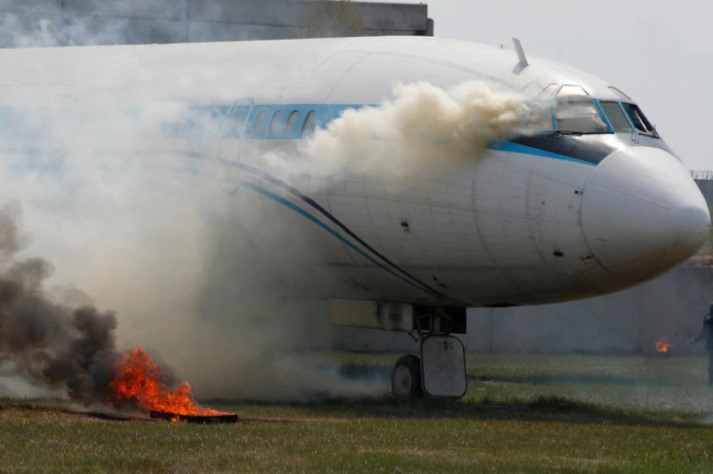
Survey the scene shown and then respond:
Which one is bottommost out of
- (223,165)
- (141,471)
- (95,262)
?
(141,471)

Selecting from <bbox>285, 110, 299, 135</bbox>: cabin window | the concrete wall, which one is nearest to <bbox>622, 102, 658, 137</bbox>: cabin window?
<bbox>285, 110, 299, 135</bbox>: cabin window

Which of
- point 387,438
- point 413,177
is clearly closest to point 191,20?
point 413,177

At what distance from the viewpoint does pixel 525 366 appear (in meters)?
39.7

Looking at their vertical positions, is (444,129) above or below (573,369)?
above

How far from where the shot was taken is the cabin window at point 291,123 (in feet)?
87.7

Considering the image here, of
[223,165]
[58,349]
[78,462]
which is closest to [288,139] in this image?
[223,165]

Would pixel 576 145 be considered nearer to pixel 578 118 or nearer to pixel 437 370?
pixel 578 118

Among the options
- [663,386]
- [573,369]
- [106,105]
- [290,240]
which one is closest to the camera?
[290,240]

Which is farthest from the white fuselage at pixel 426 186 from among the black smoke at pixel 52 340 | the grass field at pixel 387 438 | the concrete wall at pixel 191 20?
the concrete wall at pixel 191 20

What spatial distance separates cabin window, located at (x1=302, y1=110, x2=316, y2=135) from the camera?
86.7ft

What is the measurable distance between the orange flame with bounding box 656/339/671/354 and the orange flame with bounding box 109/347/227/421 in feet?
76.8

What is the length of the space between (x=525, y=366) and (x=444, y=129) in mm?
16200

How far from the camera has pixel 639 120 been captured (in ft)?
80.9

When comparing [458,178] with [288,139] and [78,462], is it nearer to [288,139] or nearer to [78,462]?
[288,139]
